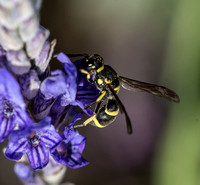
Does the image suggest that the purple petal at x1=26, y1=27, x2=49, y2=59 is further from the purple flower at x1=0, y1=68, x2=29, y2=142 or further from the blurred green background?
the blurred green background

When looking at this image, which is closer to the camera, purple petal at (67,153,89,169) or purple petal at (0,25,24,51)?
purple petal at (0,25,24,51)

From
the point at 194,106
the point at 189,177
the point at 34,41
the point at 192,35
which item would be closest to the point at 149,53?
the point at 192,35

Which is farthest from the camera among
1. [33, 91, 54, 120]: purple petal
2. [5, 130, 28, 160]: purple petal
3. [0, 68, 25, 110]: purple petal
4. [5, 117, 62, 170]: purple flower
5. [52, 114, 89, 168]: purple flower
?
[52, 114, 89, 168]: purple flower

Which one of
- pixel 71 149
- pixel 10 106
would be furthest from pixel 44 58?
pixel 71 149

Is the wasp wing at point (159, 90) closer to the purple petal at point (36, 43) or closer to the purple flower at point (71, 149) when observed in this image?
the purple flower at point (71, 149)

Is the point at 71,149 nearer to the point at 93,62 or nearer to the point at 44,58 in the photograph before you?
the point at 93,62

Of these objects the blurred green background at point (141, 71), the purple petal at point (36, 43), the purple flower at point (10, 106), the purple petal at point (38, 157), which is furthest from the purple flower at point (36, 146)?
the blurred green background at point (141, 71)

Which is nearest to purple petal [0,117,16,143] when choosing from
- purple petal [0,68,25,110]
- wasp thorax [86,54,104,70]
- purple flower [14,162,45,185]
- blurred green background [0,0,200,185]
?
purple petal [0,68,25,110]
